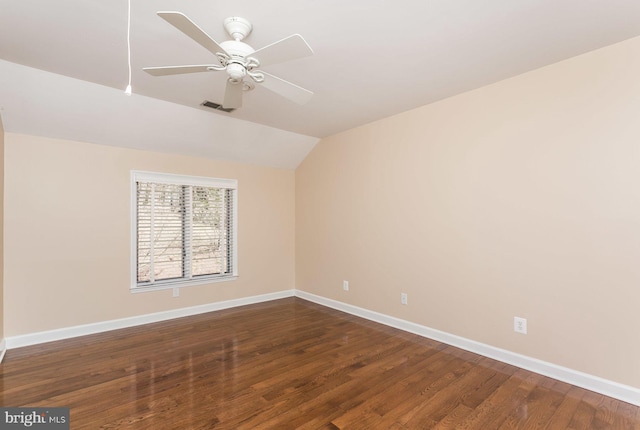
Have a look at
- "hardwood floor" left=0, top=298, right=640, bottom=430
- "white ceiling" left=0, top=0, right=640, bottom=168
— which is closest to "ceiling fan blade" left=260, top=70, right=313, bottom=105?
"white ceiling" left=0, top=0, right=640, bottom=168

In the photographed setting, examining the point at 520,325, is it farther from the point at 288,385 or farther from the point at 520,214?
the point at 288,385

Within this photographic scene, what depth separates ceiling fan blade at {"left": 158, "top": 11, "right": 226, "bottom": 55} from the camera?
1.44m

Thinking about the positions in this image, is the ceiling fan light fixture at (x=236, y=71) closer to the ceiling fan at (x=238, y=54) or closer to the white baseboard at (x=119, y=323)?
the ceiling fan at (x=238, y=54)

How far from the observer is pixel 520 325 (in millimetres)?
2801

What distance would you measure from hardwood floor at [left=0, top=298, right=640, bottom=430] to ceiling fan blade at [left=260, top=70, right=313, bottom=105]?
7.29 feet

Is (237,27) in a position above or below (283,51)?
above

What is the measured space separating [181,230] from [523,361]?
4141 mm

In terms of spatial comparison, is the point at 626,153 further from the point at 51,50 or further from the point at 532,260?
the point at 51,50

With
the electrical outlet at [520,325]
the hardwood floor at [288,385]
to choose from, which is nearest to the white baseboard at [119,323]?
the hardwood floor at [288,385]

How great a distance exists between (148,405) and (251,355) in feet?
3.23

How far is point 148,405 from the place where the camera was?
7.27 ft

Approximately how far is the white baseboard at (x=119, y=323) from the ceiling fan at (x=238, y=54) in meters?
3.11

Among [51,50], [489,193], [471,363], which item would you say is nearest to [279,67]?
[51,50]

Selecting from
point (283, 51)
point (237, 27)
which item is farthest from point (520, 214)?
point (237, 27)
